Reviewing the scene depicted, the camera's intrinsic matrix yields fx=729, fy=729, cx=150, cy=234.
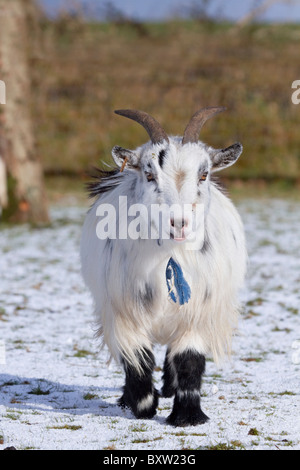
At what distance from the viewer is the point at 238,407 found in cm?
475

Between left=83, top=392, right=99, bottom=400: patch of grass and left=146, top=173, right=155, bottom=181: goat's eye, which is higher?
left=146, top=173, right=155, bottom=181: goat's eye

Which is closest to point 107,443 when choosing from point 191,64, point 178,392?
point 178,392

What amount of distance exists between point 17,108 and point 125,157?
8.97 meters

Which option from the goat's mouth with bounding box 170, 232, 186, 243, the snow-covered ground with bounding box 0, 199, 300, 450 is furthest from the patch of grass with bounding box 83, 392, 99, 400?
the goat's mouth with bounding box 170, 232, 186, 243

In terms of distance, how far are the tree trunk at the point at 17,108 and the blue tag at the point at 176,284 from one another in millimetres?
9043

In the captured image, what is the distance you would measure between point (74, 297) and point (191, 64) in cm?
2042

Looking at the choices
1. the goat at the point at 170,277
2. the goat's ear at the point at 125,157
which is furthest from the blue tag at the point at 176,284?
the goat's ear at the point at 125,157

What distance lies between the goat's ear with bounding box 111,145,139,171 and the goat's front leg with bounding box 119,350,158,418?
1175 millimetres

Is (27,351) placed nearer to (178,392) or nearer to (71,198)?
(178,392)

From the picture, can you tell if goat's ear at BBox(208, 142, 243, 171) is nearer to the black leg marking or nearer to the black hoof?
the black leg marking

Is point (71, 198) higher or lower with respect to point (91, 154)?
lower

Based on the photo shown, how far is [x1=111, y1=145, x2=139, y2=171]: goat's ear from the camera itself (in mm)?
4391

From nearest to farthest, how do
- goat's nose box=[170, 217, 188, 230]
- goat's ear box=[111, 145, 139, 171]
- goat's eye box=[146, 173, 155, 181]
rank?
goat's nose box=[170, 217, 188, 230]
goat's eye box=[146, 173, 155, 181]
goat's ear box=[111, 145, 139, 171]

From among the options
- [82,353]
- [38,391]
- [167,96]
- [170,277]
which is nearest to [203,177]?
[170,277]
